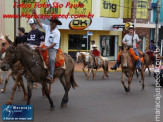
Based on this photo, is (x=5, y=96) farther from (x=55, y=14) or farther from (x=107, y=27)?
(x=107, y=27)

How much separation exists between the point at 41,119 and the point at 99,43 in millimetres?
21969

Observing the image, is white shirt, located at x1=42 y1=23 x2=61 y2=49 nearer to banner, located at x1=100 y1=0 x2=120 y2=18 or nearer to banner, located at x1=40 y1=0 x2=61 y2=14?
banner, located at x1=40 y1=0 x2=61 y2=14

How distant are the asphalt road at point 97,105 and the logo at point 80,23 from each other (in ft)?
46.0

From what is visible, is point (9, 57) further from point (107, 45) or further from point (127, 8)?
point (127, 8)

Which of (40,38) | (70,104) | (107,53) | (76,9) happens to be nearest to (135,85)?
(70,104)

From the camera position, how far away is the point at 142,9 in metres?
29.1

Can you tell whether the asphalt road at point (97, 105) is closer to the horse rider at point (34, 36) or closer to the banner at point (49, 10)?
the horse rider at point (34, 36)

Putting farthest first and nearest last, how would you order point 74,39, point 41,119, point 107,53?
point 107,53, point 74,39, point 41,119

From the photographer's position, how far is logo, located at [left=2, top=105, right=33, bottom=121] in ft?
19.4

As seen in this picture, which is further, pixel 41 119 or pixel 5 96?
pixel 5 96

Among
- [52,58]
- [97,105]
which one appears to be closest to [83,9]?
[97,105]

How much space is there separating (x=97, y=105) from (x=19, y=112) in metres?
3.47

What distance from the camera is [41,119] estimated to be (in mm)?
7043

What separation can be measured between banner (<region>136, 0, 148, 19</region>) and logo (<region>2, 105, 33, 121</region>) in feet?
80.7
